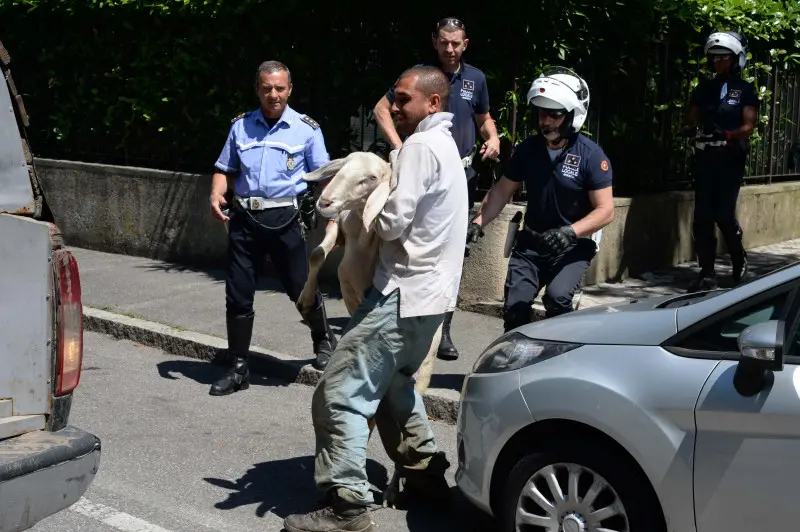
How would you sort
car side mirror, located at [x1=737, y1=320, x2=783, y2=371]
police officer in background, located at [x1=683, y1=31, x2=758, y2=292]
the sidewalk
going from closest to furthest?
1. car side mirror, located at [x1=737, y1=320, x2=783, y2=371]
2. the sidewalk
3. police officer in background, located at [x1=683, y1=31, x2=758, y2=292]

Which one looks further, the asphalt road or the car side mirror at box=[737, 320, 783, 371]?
the asphalt road

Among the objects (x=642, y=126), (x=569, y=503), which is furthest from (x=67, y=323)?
(x=642, y=126)

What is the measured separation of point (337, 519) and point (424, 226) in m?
1.24

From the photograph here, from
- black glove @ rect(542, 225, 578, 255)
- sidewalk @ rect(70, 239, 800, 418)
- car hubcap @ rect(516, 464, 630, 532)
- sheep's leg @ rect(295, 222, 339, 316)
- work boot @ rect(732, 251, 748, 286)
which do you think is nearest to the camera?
car hubcap @ rect(516, 464, 630, 532)

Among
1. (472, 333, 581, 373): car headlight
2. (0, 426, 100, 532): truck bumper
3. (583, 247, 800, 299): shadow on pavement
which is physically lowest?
(583, 247, 800, 299): shadow on pavement

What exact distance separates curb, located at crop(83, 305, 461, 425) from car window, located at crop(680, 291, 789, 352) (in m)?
2.73

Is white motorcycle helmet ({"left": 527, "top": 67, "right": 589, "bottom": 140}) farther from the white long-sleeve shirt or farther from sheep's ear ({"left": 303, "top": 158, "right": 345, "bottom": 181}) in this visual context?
sheep's ear ({"left": 303, "top": 158, "right": 345, "bottom": 181})

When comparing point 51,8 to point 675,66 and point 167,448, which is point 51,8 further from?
point 167,448

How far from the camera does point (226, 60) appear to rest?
10758mm

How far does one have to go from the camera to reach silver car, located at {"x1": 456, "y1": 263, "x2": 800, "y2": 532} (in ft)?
12.7

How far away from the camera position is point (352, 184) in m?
4.62

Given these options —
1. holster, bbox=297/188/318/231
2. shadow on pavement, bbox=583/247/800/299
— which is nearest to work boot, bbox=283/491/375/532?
holster, bbox=297/188/318/231

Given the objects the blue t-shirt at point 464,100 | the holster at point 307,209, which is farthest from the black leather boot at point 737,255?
the holster at point 307,209

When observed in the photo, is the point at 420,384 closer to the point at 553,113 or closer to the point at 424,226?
the point at 424,226
